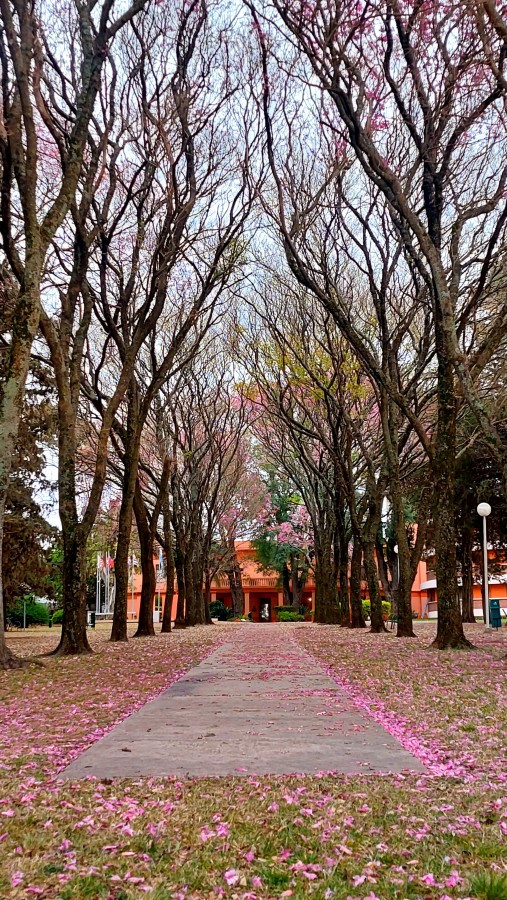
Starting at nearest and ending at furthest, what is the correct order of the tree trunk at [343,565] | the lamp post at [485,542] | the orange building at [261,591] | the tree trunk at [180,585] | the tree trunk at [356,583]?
the lamp post at [485,542] < the tree trunk at [356,583] < the tree trunk at [343,565] < the tree trunk at [180,585] < the orange building at [261,591]

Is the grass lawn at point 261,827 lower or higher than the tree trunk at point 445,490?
lower

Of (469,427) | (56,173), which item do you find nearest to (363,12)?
(56,173)

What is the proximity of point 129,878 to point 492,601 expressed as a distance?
22.0 metres

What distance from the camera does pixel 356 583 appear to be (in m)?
20.5

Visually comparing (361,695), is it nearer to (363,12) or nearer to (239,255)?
(363,12)

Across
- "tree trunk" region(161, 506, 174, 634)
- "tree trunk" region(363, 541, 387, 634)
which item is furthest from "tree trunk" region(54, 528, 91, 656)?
"tree trunk" region(161, 506, 174, 634)

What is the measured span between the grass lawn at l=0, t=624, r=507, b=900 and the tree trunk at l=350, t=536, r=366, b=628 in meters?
14.6

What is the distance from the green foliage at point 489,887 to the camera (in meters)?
2.42

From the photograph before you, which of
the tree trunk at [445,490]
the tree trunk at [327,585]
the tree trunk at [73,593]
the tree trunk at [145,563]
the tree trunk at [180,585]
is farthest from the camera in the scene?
the tree trunk at [327,585]

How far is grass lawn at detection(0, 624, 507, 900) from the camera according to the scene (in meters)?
2.55

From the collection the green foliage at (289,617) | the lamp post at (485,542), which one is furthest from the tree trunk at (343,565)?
the green foliage at (289,617)

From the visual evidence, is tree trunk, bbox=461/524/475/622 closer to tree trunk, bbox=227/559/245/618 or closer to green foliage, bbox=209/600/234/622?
tree trunk, bbox=227/559/245/618

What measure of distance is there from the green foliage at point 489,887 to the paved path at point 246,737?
5.19 feet

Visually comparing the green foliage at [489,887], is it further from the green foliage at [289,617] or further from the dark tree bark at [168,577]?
the green foliage at [289,617]
